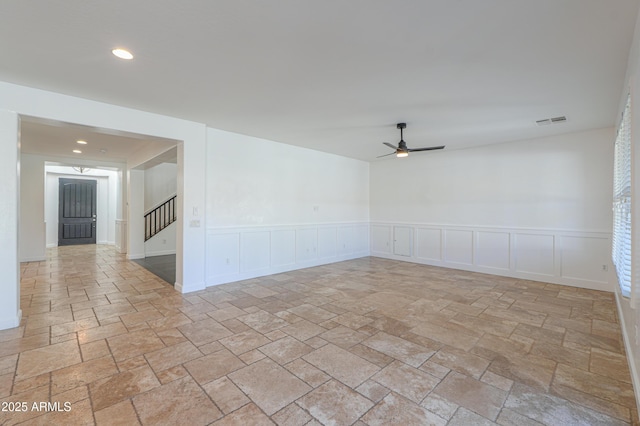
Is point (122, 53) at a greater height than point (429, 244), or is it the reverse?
point (122, 53)

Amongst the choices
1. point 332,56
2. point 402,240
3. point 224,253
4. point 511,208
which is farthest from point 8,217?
point 511,208

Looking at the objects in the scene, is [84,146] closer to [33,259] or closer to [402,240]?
[33,259]

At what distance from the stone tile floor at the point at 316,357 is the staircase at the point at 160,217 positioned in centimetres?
375

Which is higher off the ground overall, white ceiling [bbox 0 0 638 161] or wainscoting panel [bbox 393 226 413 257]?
white ceiling [bbox 0 0 638 161]

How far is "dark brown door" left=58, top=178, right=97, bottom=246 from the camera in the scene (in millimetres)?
9766

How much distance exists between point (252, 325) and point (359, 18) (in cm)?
309

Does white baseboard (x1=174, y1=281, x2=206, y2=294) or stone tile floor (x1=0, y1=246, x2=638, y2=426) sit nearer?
stone tile floor (x1=0, y1=246, x2=638, y2=426)

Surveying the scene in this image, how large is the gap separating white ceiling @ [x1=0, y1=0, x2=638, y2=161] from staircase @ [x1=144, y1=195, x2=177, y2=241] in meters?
5.17

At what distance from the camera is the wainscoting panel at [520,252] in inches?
189

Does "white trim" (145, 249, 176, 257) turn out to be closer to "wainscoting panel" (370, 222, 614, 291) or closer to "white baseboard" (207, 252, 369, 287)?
"white baseboard" (207, 252, 369, 287)

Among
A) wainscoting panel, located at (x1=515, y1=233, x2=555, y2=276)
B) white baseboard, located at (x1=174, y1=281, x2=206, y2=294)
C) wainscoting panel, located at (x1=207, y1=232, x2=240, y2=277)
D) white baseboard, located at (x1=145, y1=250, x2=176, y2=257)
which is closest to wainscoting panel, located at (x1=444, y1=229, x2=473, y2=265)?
wainscoting panel, located at (x1=515, y1=233, x2=555, y2=276)

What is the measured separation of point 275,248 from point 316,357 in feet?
11.4

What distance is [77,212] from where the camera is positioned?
32.9 ft

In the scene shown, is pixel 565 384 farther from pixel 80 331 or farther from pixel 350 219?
pixel 350 219
